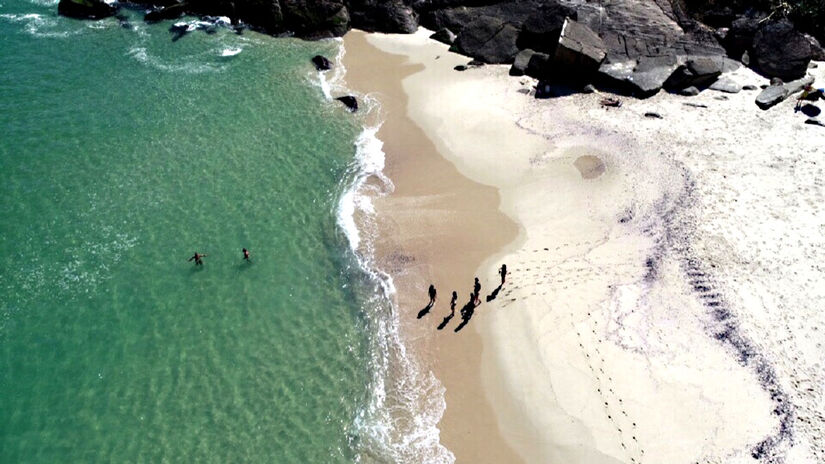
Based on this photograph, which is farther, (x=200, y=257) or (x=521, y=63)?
(x=521, y=63)

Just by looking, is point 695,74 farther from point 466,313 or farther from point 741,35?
point 466,313

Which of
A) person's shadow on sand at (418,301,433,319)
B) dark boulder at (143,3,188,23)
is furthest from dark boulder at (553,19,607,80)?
dark boulder at (143,3,188,23)

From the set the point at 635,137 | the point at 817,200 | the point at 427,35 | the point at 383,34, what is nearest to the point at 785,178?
the point at 817,200

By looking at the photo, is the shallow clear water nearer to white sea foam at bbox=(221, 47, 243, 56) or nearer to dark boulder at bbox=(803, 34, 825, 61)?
white sea foam at bbox=(221, 47, 243, 56)

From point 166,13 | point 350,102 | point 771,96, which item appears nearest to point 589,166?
point 771,96

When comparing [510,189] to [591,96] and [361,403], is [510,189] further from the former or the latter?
[361,403]
